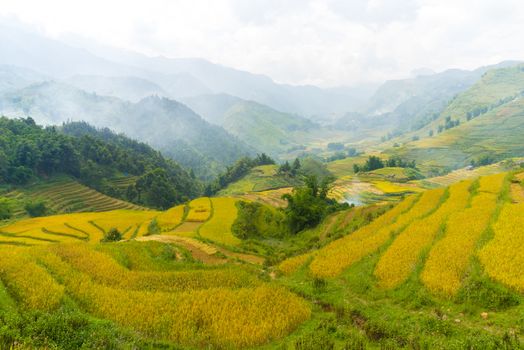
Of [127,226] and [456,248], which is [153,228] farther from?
[456,248]

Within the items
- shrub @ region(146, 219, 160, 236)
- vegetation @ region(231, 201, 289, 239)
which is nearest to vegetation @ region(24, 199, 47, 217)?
shrub @ region(146, 219, 160, 236)

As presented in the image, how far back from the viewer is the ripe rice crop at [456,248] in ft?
35.7

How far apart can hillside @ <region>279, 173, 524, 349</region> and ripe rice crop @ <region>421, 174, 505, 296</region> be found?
1.4 inches

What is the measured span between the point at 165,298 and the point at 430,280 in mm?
9635

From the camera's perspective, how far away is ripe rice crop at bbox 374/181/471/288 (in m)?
12.5

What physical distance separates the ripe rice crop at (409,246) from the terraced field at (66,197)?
62.9 metres

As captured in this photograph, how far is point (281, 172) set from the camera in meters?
108

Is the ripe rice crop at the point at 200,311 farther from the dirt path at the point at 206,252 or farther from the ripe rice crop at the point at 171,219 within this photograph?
the ripe rice crop at the point at 171,219

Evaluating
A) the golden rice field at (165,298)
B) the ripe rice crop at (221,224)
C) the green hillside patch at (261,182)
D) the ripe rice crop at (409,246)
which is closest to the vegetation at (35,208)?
the ripe rice crop at (221,224)

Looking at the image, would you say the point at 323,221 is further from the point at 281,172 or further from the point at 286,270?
the point at 281,172

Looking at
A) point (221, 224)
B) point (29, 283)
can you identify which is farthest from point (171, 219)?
point (29, 283)

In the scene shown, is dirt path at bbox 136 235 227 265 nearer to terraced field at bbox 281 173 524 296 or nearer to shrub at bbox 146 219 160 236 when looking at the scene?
terraced field at bbox 281 173 524 296

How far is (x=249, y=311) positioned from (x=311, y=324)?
2.07 m

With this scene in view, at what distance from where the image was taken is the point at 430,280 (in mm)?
11070
